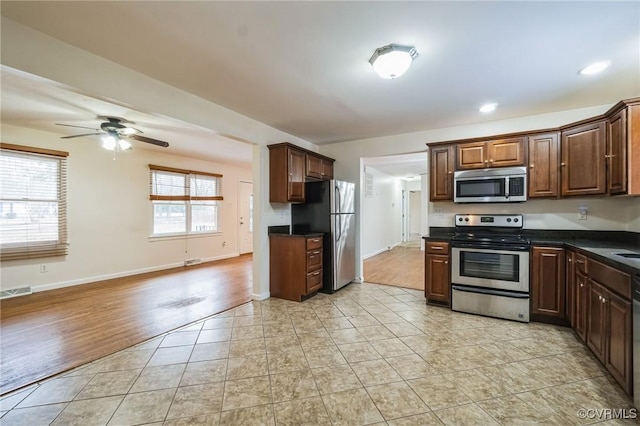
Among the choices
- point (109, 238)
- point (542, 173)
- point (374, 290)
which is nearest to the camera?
point (542, 173)

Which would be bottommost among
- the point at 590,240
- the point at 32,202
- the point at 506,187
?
the point at 590,240

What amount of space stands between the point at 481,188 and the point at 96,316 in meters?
5.15

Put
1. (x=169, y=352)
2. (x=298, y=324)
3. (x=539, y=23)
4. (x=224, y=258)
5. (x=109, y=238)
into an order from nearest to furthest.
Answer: (x=539, y=23) → (x=169, y=352) → (x=298, y=324) → (x=109, y=238) → (x=224, y=258)

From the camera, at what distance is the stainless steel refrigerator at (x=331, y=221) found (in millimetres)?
4250

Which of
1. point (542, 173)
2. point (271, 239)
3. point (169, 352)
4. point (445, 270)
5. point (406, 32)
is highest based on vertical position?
point (406, 32)

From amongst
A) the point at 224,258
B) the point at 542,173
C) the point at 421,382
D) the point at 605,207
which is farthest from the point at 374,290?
the point at 224,258

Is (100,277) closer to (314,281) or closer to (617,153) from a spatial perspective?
(314,281)

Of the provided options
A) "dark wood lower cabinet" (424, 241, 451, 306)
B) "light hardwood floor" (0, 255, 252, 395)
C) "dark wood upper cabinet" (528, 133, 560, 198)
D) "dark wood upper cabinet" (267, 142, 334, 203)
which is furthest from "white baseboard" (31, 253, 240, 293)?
"dark wood upper cabinet" (528, 133, 560, 198)

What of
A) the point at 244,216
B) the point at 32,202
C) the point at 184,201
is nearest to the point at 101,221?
the point at 32,202

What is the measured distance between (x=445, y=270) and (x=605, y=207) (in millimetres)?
1977

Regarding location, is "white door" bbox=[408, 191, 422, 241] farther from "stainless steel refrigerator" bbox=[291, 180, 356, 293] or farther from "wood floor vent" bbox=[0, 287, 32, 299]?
"wood floor vent" bbox=[0, 287, 32, 299]

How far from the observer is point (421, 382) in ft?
6.68

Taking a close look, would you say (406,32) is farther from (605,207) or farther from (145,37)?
(605,207)

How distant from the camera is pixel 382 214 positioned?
845 cm
